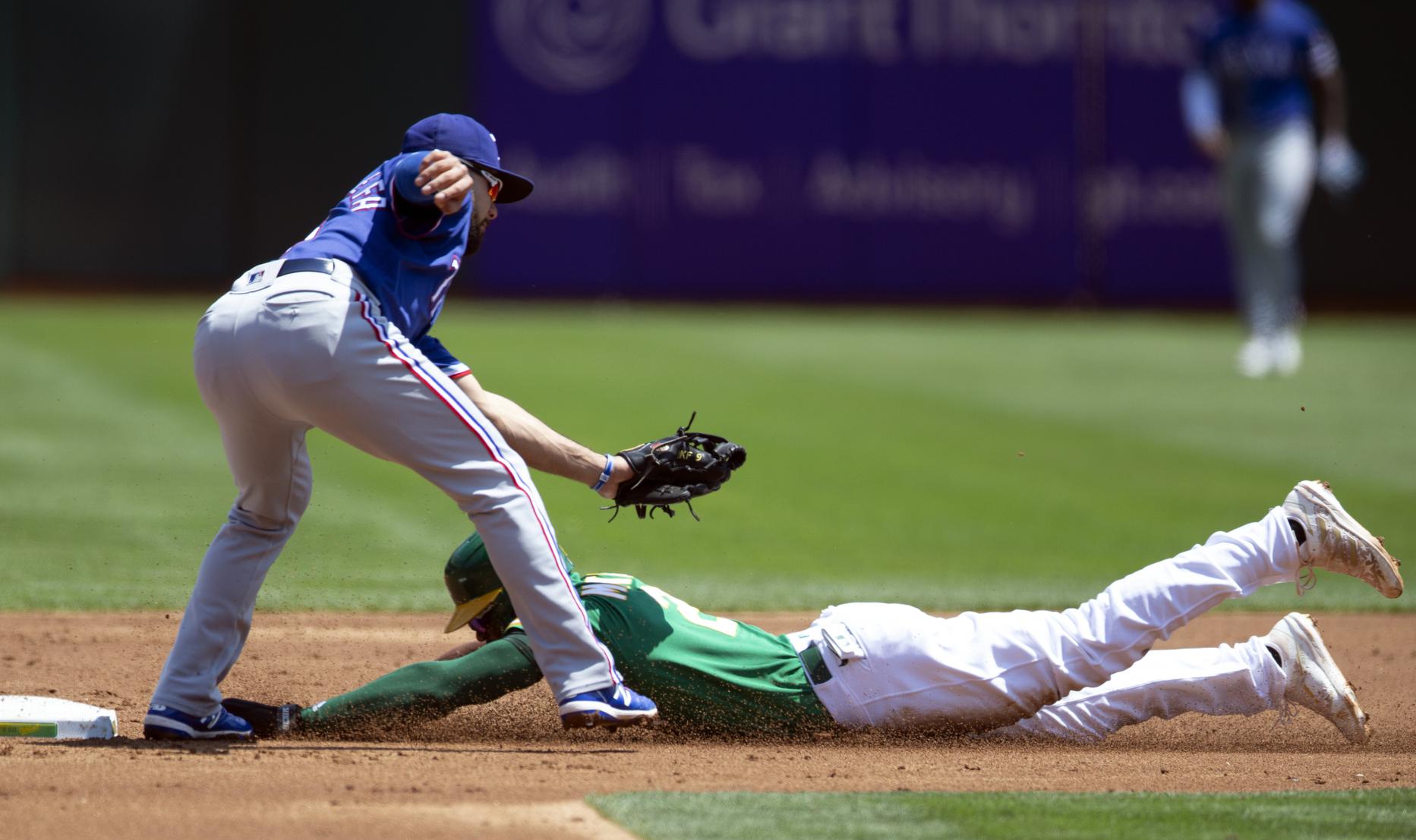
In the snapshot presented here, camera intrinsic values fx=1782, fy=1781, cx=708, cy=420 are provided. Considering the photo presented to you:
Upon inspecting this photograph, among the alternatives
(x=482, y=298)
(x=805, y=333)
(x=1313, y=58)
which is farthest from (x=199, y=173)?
(x=1313, y=58)

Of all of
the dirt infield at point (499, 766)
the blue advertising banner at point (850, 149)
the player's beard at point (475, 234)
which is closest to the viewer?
the dirt infield at point (499, 766)

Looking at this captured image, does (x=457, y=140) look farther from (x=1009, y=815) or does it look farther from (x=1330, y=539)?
(x=1330, y=539)

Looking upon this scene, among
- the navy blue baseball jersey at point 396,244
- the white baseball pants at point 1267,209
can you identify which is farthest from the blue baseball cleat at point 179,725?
A: the white baseball pants at point 1267,209

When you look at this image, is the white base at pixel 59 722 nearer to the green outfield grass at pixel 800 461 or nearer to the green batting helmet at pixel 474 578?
the green batting helmet at pixel 474 578

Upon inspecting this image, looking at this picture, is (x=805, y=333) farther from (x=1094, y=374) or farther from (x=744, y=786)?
(x=744, y=786)

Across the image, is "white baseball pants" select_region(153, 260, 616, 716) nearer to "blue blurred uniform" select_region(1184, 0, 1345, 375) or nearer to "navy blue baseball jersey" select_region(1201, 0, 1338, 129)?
"blue blurred uniform" select_region(1184, 0, 1345, 375)

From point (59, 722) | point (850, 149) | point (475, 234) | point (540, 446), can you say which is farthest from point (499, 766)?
point (850, 149)

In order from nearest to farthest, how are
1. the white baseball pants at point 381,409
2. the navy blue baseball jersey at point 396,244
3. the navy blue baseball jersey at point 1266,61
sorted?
1. the white baseball pants at point 381,409
2. the navy blue baseball jersey at point 396,244
3. the navy blue baseball jersey at point 1266,61

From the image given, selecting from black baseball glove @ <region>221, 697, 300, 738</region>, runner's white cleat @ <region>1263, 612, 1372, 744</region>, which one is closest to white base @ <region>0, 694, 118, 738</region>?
black baseball glove @ <region>221, 697, 300, 738</region>
